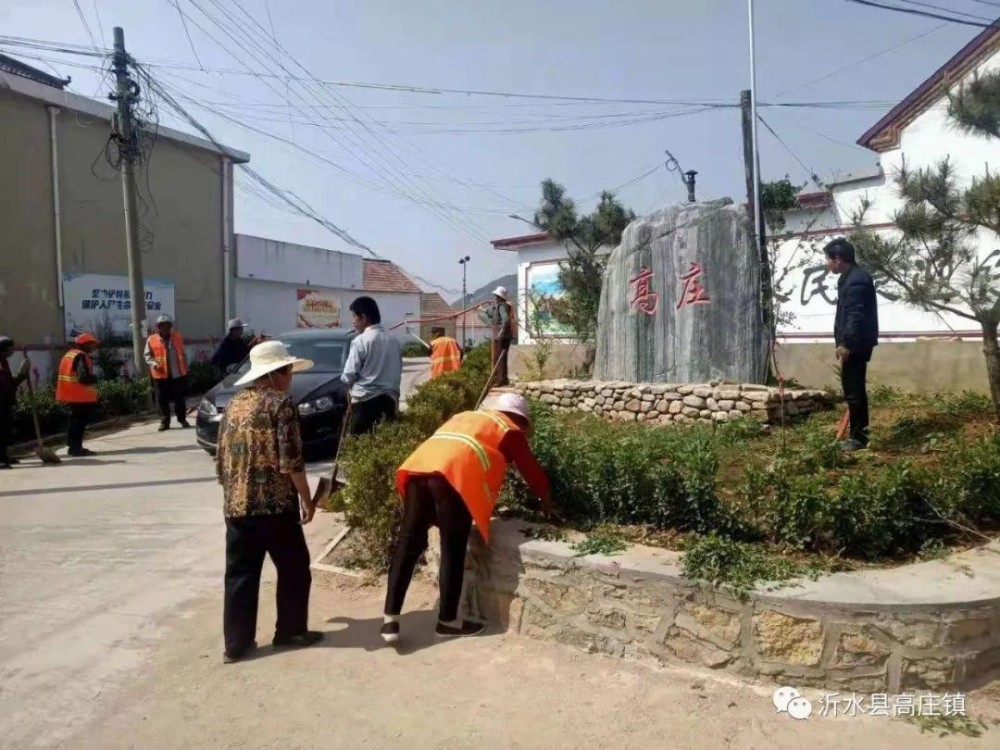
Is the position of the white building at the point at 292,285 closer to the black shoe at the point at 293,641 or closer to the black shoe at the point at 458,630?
the black shoe at the point at 293,641

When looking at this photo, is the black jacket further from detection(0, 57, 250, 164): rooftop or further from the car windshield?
detection(0, 57, 250, 164): rooftop

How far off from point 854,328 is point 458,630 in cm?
366

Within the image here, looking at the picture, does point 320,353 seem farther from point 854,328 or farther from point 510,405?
point 854,328

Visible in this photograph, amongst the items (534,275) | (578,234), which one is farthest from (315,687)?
(534,275)

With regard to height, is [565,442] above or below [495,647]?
above

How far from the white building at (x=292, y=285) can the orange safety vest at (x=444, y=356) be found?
1122 cm

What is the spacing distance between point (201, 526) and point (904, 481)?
4.88 m

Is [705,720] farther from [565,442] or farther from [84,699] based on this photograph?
[84,699]

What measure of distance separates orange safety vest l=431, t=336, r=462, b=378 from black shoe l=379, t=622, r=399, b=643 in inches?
286

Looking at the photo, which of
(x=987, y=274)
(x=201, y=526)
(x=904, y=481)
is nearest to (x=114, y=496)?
(x=201, y=526)

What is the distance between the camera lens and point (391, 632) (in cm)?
379

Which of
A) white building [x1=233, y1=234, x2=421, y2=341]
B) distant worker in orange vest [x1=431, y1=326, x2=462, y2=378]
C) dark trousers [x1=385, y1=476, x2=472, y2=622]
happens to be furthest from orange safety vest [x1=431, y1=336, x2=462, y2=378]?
white building [x1=233, y1=234, x2=421, y2=341]

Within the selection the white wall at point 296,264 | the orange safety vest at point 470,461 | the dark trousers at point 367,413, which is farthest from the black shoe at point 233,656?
the white wall at point 296,264

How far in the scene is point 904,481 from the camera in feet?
12.3
